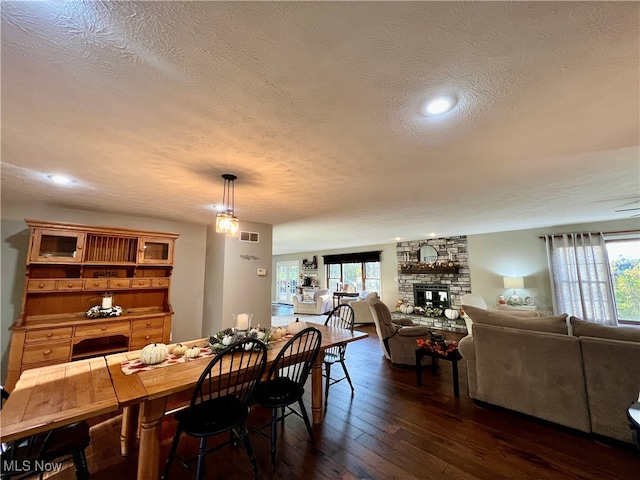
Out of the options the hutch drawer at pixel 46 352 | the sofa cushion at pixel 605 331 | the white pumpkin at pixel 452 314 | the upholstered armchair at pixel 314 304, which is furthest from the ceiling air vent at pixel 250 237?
the white pumpkin at pixel 452 314

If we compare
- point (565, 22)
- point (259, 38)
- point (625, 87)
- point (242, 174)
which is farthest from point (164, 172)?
Result: point (625, 87)

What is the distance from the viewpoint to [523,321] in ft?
8.58

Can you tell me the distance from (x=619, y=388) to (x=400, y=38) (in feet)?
10.3

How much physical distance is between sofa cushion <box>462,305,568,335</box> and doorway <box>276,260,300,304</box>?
8.93m

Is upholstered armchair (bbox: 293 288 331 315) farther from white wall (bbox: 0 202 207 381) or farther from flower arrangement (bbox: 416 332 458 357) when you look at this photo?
flower arrangement (bbox: 416 332 458 357)

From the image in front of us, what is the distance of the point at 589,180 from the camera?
2744mm

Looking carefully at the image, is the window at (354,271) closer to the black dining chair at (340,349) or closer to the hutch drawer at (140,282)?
the black dining chair at (340,349)

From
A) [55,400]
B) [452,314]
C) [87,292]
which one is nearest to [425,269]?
[452,314]

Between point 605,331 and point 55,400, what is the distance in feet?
13.2

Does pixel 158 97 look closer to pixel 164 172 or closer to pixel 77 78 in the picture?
pixel 77 78

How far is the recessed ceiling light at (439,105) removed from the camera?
142cm

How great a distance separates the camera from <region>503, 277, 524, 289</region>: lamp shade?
5734 mm

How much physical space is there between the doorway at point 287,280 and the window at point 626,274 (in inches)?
365

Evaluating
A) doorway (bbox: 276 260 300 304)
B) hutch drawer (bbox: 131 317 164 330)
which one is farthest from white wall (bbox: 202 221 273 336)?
doorway (bbox: 276 260 300 304)
